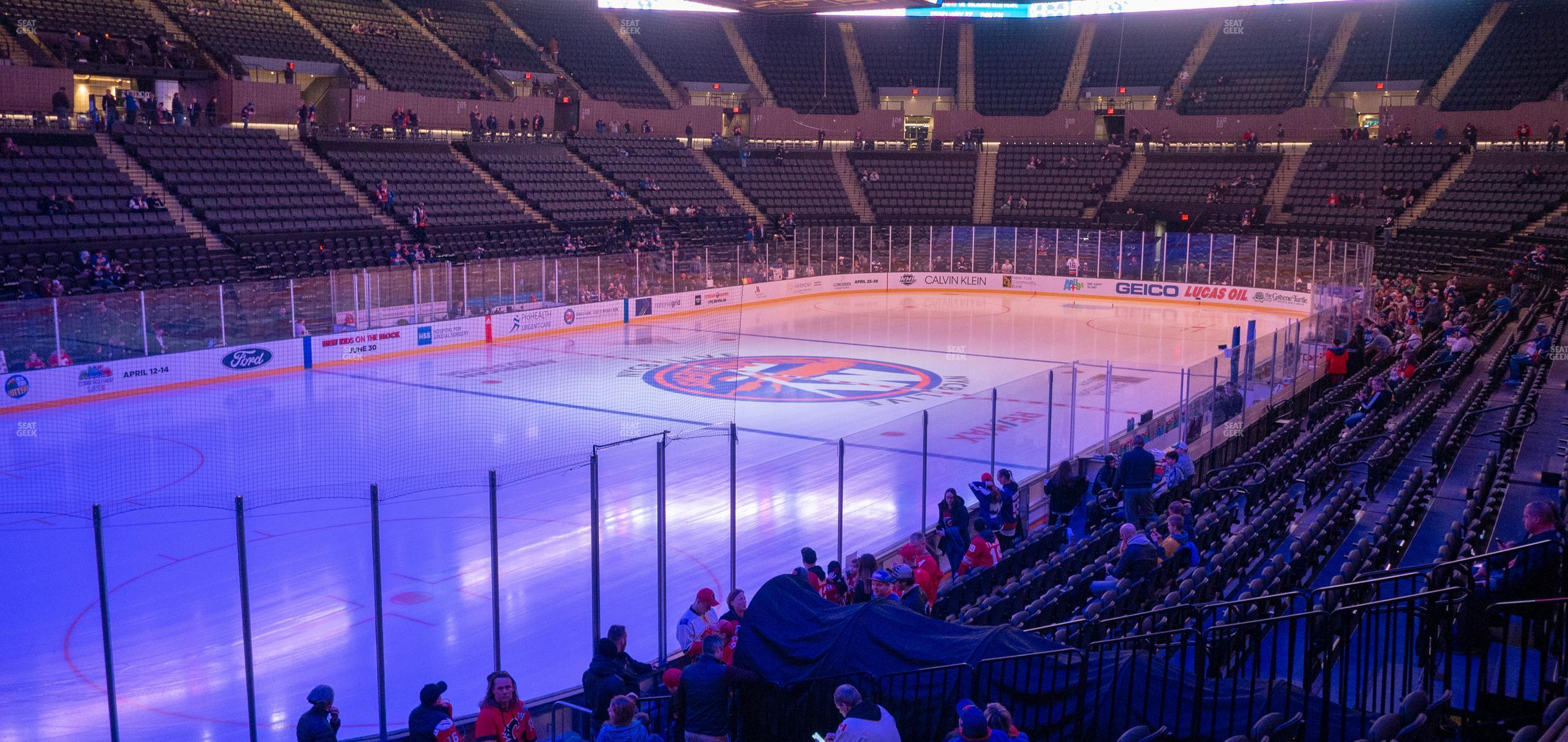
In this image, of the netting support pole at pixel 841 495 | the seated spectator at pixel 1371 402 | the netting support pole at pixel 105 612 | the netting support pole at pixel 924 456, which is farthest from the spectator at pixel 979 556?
the netting support pole at pixel 105 612

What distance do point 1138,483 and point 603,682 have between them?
7069 millimetres

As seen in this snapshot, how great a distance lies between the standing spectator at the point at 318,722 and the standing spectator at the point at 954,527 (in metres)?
6.37

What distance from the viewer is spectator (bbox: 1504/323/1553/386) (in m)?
17.7

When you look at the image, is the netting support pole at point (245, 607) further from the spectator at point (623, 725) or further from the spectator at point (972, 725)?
the spectator at point (972, 725)

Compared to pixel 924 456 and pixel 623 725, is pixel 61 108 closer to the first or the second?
pixel 924 456

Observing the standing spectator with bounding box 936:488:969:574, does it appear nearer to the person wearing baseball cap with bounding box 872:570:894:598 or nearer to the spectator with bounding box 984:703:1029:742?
the person wearing baseball cap with bounding box 872:570:894:598

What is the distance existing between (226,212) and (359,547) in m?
20.6

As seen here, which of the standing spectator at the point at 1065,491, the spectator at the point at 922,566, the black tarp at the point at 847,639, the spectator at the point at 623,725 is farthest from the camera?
the standing spectator at the point at 1065,491

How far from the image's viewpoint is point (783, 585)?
26.5 feet

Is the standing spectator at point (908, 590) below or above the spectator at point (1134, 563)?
below

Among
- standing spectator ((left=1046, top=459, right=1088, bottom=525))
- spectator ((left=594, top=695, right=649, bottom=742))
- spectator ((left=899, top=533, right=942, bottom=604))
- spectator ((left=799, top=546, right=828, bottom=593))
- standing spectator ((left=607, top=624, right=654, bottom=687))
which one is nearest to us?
spectator ((left=594, top=695, right=649, bottom=742))

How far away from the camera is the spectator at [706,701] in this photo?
775 centimetres

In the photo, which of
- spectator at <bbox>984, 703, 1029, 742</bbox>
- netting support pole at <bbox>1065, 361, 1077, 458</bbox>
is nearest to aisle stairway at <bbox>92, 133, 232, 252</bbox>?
netting support pole at <bbox>1065, 361, 1077, 458</bbox>

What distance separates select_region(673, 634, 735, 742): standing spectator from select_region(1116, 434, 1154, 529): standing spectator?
21.5ft
